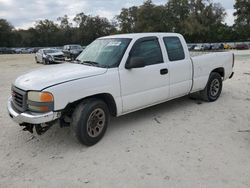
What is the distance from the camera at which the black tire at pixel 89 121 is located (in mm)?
4168

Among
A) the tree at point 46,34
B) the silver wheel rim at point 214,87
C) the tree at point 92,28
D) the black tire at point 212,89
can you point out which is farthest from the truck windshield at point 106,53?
the tree at point 46,34

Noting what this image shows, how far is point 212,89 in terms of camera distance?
6.88 m

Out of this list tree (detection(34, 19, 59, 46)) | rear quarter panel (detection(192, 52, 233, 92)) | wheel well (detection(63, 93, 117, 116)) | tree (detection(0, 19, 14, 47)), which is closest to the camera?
wheel well (detection(63, 93, 117, 116))

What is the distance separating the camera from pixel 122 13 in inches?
2987

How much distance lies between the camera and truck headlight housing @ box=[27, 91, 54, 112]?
3.85 m

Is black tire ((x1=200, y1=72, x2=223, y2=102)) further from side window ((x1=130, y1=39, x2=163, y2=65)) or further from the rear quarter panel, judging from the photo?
side window ((x1=130, y1=39, x2=163, y2=65))

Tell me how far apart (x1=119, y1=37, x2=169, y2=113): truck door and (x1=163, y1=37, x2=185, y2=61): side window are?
0.76 feet

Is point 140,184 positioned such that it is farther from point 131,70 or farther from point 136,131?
point 131,70

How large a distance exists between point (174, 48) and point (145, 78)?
125 cm

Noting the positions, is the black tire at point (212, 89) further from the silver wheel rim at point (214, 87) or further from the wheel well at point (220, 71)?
the wheel well at point (220, 71)

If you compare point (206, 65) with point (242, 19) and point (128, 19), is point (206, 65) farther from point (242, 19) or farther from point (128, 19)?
point (128, 19)

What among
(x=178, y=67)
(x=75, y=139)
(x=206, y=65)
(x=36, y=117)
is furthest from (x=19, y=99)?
(x=206, y=65)

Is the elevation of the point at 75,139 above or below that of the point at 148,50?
below

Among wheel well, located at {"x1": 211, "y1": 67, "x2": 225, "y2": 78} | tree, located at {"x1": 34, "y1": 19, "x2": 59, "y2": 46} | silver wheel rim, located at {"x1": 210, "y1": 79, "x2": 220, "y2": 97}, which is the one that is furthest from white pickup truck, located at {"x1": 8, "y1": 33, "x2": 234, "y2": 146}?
tree, located at {"x1": 34, "y1": 19, "x2": 59, "y2": 46}
